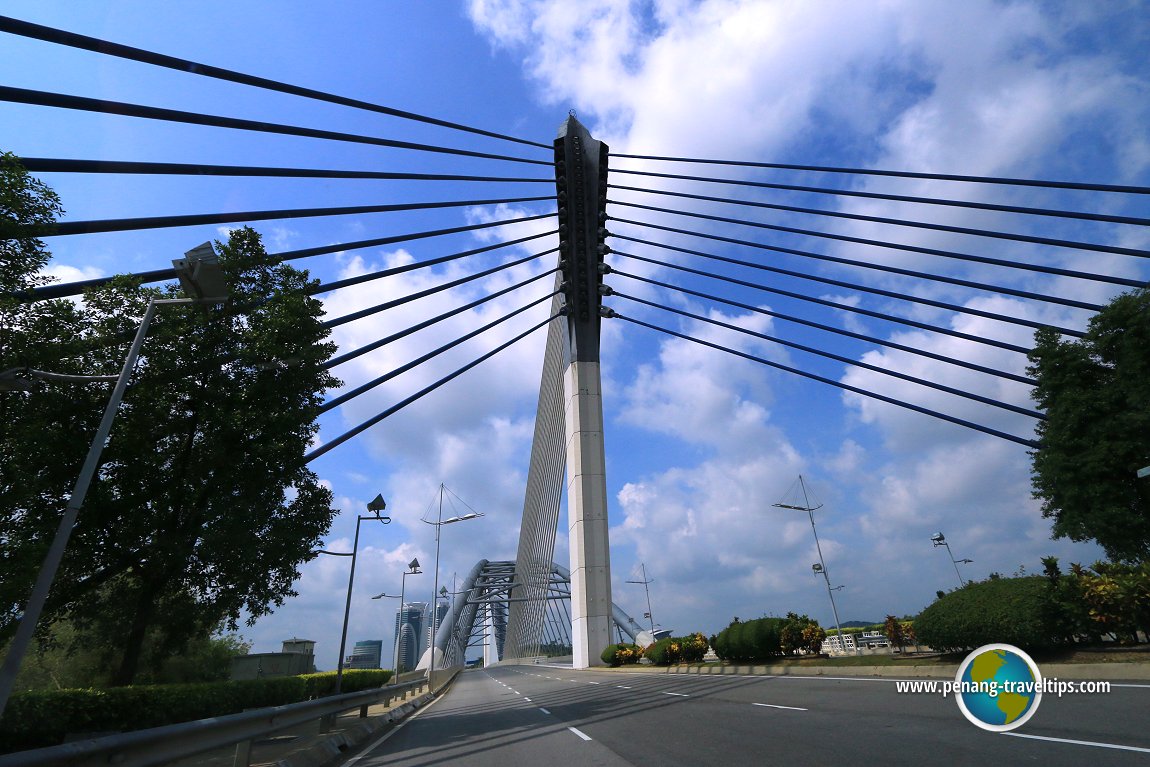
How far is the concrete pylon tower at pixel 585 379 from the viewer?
122ft

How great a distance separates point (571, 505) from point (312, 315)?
26949mm

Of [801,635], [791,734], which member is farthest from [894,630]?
[791,734]

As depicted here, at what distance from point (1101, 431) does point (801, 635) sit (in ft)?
48.8

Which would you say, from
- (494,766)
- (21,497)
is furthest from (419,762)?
(21,497)

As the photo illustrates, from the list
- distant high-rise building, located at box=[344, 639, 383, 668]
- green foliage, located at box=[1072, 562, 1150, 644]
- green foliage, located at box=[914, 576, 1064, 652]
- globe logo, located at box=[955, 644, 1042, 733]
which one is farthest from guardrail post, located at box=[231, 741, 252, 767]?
distant high-rise building, located at box=[344, 639, 383, 668]

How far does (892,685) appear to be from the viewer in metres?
14.7

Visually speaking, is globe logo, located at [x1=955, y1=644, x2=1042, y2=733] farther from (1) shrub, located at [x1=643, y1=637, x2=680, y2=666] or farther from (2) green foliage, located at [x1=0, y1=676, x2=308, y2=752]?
(1) shrub, located at [x1=643, y1=637, x2=680, y2=666]

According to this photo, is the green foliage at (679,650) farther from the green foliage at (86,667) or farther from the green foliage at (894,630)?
the green foliage at (86,667)

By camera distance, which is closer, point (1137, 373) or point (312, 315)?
point (312, 315)

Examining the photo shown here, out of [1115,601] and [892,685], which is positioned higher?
[1115,601]

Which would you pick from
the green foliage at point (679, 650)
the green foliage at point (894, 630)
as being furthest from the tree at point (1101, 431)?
the green foliage at point (679, 650)

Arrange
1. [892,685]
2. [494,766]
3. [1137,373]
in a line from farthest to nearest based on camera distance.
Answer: [1137,373]
[892,685]
[494,766]

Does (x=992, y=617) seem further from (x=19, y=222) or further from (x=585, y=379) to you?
(x=585, y=379)

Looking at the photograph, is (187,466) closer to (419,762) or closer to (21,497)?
(21,497)
